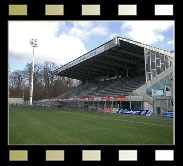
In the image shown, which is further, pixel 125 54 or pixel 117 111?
pixel 125 54

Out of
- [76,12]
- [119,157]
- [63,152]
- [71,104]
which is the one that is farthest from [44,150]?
[71,104]

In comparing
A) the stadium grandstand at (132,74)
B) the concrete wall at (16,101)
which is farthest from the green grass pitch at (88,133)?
the concrete wall at (16,101)

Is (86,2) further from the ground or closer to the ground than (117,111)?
further from the ground

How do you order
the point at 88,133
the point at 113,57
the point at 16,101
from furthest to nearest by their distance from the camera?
1. the point at 16,101
2. the point at 113,57
3. the point at 88,133

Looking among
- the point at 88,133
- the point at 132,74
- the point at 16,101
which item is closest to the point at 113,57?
the point at 132,74

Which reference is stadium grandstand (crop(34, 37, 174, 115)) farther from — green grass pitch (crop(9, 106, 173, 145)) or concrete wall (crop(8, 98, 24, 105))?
concrete wall (crop(8, 98, 24, 105))

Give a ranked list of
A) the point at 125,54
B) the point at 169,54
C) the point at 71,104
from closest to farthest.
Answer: the point at 169,54 < the point at 125,54 < the point at 71,104

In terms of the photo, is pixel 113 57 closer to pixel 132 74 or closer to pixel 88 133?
pixel 132 74

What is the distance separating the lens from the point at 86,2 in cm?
523

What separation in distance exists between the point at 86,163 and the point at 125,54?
35639 millimetres

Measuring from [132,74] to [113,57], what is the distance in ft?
30.0

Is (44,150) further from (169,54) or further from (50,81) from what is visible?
(50,81)

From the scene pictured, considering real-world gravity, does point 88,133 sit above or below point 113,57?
below

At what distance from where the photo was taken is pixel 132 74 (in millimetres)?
49594
